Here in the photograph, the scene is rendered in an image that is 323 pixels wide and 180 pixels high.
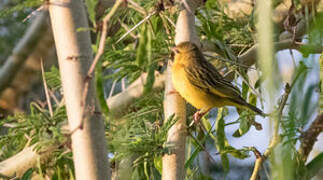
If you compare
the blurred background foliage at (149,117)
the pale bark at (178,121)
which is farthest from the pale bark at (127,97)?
the pale bark at (178,121)

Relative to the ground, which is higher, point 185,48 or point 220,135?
point 185,48

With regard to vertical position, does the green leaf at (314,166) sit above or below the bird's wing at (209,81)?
below

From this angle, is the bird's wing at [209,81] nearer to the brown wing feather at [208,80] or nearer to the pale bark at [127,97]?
the brown wing feather at [208,80]

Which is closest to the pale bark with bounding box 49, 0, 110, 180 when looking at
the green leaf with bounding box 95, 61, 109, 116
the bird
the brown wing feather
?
the green leaf with bounding box 95, 61, 109, 116

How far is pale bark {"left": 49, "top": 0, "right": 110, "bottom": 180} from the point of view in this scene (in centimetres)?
111

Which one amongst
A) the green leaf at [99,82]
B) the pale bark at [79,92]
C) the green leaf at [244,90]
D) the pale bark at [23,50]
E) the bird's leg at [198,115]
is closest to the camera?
the green leaf at [99,82]

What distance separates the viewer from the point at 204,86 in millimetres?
1774

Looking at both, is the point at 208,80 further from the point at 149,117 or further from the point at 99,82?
the point at 99,82

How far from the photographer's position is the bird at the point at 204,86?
1.68 m

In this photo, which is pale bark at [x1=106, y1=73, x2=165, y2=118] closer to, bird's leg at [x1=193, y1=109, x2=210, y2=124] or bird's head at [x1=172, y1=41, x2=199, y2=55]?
bird's leg at [x1=193, y1=109, x2=210, y2=124]

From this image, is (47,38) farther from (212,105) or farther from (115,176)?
(212,105)

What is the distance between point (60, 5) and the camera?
115 centimetres

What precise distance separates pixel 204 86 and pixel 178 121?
1.16 feet

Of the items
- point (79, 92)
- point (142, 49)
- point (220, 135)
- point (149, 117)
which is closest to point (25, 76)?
point (149, 117)
